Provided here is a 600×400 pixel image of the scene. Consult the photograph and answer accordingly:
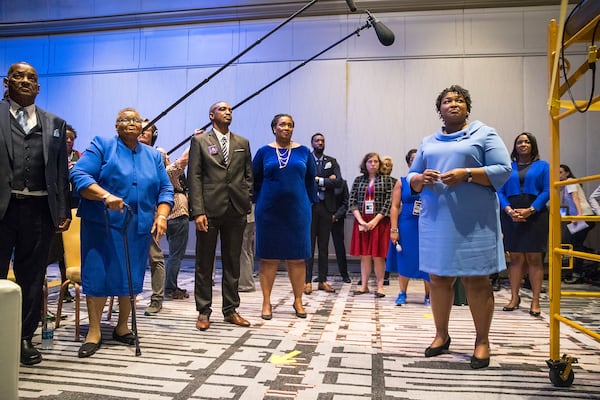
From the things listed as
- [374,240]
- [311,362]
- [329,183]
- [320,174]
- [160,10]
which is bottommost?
[311,362]

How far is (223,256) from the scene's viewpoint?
126 inches

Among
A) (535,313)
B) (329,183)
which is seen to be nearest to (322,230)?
(329,183)

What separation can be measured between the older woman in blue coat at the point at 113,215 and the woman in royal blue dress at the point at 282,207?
885mm

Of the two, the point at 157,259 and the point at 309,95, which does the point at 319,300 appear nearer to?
the point at 157,259

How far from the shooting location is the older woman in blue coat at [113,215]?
2.44 m

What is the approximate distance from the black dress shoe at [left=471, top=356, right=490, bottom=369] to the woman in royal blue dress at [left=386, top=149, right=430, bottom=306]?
1.45 metres

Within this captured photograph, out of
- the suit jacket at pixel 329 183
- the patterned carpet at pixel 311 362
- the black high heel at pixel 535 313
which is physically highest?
the suit jacket at pixel 329 183

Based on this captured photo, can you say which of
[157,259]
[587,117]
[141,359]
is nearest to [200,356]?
[141,359]

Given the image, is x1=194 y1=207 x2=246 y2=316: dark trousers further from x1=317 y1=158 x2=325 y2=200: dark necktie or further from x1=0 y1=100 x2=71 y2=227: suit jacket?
x1=317 y1=158 x2=325 y2=200: dark necktie

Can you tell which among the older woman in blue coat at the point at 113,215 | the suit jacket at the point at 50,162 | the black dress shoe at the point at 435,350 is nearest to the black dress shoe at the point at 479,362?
the black dress shoe at the point at 435,350

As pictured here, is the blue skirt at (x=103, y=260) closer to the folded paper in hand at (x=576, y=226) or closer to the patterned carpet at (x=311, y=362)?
the patterned carpet at (x=311, y=362)

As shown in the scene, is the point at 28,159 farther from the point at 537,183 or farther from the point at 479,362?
the point at 537,183

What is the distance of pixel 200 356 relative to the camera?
2416 millimetres

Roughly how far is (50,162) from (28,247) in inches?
17.7
